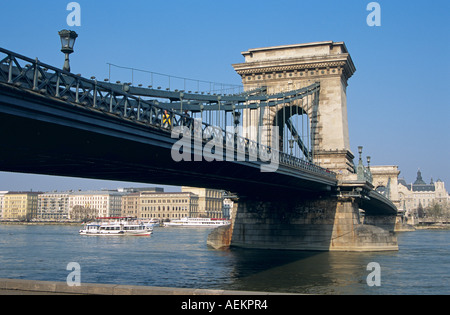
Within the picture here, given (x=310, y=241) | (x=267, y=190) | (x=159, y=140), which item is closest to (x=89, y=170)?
(x=159, y=140)

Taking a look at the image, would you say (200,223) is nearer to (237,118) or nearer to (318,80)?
(318,80)

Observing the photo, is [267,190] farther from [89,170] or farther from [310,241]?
[89,170]

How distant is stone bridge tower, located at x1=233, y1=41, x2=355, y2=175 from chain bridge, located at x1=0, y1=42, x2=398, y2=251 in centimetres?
11

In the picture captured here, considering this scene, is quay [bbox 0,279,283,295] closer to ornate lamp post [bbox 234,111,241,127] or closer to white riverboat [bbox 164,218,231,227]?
ornate lamp post [bbox 234,111,241,127]

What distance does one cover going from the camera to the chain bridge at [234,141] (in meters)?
18.6

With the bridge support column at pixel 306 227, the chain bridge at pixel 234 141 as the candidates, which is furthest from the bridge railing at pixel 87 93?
the bridge support column at pixel 306 227

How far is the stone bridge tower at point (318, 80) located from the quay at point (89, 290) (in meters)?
44.3

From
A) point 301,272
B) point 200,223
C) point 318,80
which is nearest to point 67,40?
point 301,272

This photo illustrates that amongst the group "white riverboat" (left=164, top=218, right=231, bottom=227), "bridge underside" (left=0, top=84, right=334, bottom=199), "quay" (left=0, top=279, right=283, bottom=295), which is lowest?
"white riverboat" (left=164, top=218, right=231, bottom=227)

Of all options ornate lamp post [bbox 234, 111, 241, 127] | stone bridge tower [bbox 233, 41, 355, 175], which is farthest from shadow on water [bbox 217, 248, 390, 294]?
stone bridge tower [bbox 233, 41, 355, 175]

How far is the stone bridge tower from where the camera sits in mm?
58875

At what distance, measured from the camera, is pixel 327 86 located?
5975 centimetres
